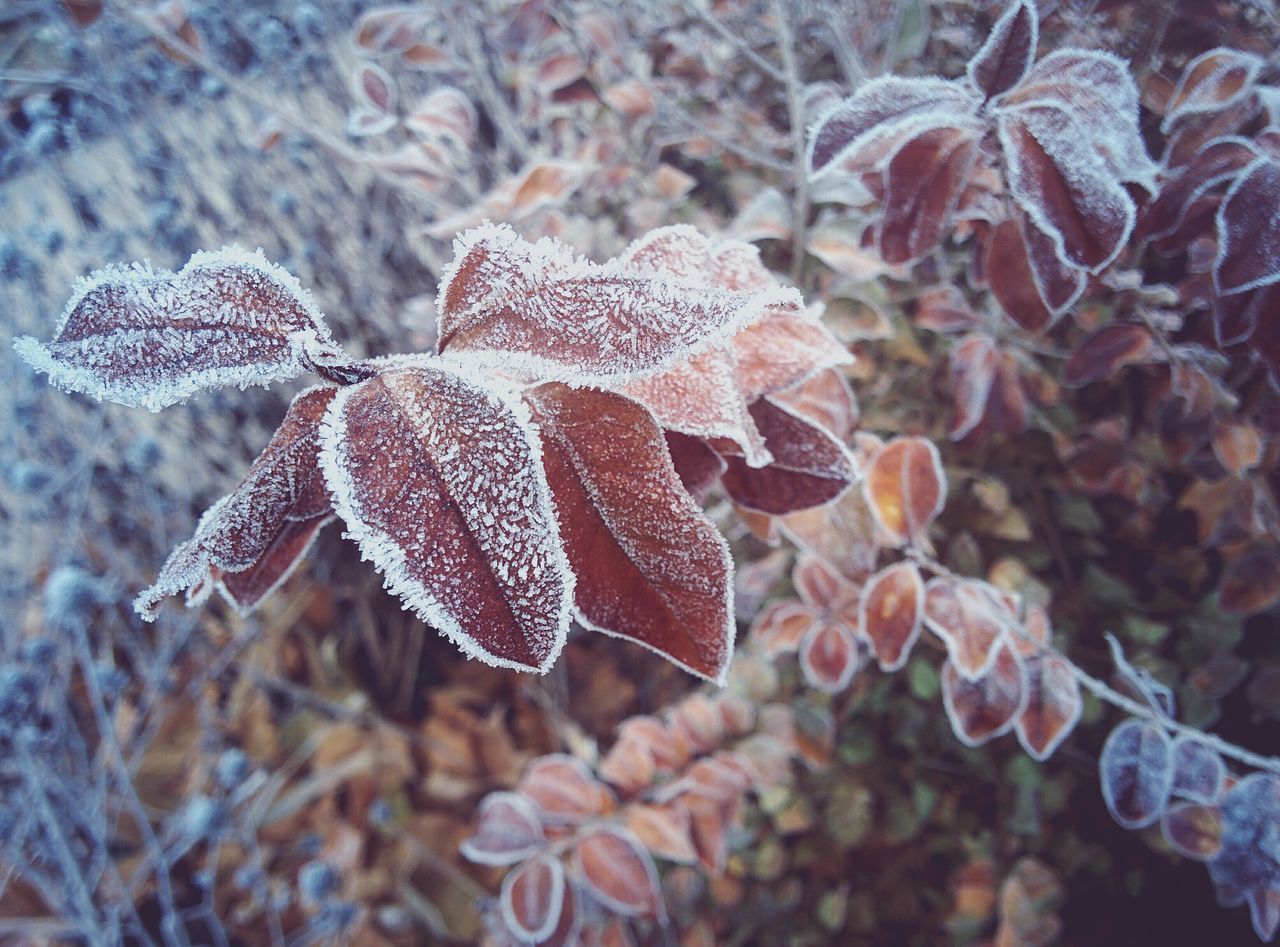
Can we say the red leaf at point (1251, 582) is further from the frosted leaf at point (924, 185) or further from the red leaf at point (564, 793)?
the red leaf at point (564, 793)

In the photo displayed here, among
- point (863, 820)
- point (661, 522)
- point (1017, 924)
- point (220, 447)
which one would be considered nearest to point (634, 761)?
point (863, 820)

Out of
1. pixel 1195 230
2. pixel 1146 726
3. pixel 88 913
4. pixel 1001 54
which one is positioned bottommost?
pixel 88 913

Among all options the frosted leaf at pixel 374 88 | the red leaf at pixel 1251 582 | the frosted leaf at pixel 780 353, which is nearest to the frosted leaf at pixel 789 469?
the frosted leaf at pixel 780 353

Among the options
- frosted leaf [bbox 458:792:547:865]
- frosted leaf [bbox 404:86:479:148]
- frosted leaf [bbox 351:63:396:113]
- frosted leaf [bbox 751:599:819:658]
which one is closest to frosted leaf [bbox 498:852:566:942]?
frosted leaf [bbox 458:792:547:865]

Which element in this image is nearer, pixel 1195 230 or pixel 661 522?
pixel 661 522

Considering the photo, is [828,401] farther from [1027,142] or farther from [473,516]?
[473,516]

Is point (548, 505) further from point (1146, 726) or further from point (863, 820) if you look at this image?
point (863, 820)
